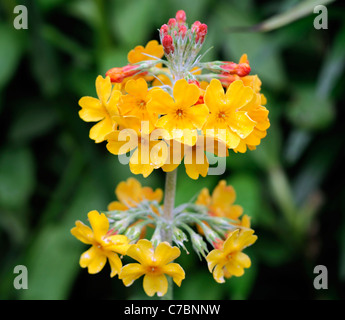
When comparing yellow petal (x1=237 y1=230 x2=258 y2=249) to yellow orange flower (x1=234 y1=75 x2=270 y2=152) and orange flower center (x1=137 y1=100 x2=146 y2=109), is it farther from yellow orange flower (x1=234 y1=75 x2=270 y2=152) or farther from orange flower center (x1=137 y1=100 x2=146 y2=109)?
orange flower center (x1=137 y1=100 x2=146 y2=109)

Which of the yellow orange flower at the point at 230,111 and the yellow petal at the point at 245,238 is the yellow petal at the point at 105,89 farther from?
the yellow petal at the point at 245,238

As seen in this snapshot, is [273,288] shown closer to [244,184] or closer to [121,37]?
[244,184]

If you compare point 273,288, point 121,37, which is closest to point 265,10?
point 121,37

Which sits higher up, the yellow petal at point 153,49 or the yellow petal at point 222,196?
the yellow petal at point 153,49

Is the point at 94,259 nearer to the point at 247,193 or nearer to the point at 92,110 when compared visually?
the point at 92,110

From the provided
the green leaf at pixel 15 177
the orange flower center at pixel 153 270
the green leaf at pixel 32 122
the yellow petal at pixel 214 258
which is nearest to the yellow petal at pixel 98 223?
the orange flower center at pixel 153 270

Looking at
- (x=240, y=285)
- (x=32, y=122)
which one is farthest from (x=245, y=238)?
(x=32, y=122)
